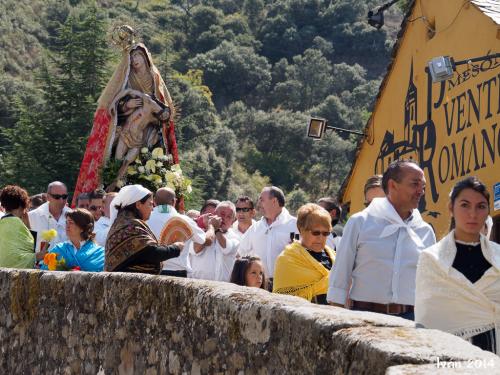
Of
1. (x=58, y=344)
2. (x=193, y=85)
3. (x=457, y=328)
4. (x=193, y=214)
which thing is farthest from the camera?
(x=193, y=85)

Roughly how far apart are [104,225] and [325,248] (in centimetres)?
402

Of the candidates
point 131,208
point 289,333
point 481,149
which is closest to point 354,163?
point 481,149

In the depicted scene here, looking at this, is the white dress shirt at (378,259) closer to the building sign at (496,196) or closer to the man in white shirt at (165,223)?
the man in white shirt at (165,223)

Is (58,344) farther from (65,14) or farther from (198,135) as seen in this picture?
(65,14)

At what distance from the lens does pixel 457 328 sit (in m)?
5.76

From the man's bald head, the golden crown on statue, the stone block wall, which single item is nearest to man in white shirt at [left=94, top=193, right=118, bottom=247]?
the man's bald head

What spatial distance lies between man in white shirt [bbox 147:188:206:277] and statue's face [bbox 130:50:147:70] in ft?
17.3

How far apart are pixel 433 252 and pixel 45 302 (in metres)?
3.08

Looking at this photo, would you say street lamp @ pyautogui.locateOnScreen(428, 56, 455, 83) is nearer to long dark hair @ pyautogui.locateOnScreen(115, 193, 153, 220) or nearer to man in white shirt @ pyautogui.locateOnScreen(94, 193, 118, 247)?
man in white shirt @ pyautogui.locateOnScreen(94, 193, 118, 247)

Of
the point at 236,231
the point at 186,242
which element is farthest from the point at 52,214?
the point at 186,242

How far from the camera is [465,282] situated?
18.8ft

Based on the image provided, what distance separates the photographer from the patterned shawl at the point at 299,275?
311 inches

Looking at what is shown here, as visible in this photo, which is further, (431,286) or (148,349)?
(148,349)

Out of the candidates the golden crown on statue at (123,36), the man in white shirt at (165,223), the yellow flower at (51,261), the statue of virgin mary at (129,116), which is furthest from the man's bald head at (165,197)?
the golden crown on statue at (123,36)
